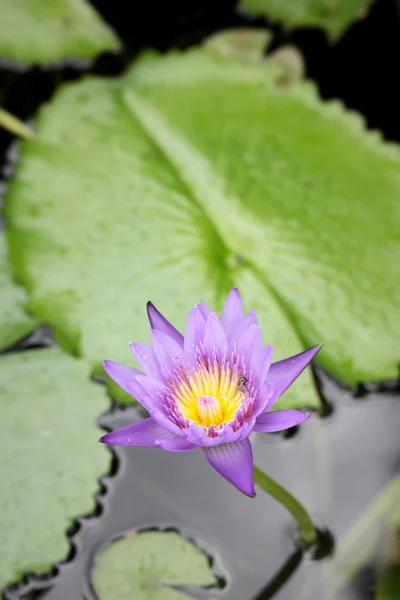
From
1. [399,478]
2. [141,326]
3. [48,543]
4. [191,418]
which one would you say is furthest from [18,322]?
[399,478]

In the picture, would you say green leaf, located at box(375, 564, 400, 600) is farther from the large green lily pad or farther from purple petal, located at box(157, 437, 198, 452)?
purple petal, located at box(157, 437, 198, 452)

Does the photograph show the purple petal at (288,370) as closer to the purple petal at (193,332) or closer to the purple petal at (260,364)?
the purple petal at (260,364)

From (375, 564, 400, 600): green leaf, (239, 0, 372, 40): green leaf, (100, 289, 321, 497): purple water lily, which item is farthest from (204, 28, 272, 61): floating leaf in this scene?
(375, 564, 400, 600): green leaf

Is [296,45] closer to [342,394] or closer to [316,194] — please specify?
[316,194]

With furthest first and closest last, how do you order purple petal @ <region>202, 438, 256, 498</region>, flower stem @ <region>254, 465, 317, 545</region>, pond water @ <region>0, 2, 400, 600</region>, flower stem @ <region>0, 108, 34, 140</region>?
1. flower stem @ <region>0, 108, 34, 140</region>
2. pond water @ <region>0, 2, 400, 600</region>
3. flower stem @ <region>254, 465, 317, 545</region>
4. purple petal @ <region>202, 438, 256, 498</region>

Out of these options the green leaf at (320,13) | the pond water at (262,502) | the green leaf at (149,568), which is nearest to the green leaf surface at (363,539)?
the pond water at (262,502)

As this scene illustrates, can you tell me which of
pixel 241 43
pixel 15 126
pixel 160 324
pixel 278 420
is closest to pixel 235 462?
pixel 278 420
